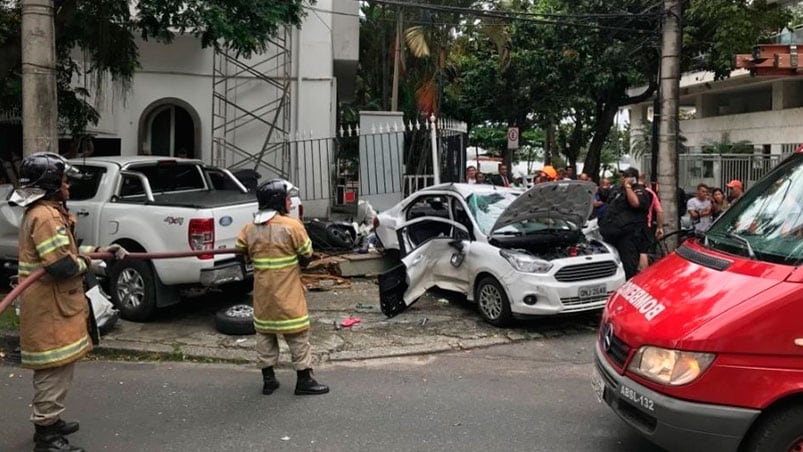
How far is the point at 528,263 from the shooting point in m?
6.95

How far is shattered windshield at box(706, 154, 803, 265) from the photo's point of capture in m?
3.48

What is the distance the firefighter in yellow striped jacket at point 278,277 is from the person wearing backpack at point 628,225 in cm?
465

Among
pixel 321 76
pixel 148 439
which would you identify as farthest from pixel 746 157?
pixel 148 439

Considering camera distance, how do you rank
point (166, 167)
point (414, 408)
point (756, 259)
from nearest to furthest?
1. point (756, 259)
2. point (414, 408)
3. point (166, 167)

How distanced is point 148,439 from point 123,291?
3.29 meters

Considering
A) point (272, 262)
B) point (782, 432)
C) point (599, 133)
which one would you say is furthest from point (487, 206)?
point (599, 133)

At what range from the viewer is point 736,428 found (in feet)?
10.2

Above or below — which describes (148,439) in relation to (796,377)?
below

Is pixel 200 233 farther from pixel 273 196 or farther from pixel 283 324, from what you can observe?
pixel 283 324

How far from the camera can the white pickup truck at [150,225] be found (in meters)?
6.71

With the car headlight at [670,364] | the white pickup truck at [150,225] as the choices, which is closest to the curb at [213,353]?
the white pickup truck at [150,225]

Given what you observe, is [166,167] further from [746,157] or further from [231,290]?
[746,157]

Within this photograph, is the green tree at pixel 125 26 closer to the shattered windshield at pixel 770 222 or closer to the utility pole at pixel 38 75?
the utility pole at pixel 38 75

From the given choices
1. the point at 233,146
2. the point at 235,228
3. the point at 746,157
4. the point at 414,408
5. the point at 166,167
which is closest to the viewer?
the point at 414,408
